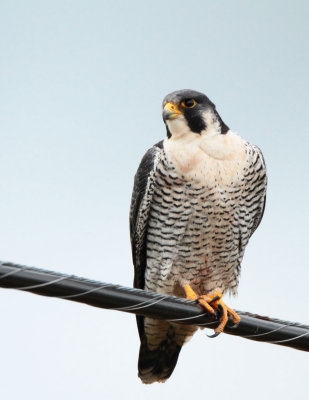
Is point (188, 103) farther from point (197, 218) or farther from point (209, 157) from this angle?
point (197, 218)

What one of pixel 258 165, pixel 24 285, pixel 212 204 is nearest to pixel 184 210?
pixel 212 204

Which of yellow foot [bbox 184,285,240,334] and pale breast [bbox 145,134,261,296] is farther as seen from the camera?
pale breast [bbox 145,134,261,296]

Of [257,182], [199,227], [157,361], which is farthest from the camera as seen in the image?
[157,361]

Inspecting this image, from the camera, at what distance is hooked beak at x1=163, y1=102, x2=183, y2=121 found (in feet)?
20.6

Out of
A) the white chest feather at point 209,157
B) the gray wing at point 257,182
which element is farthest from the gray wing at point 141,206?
the gray wing at point 257,182

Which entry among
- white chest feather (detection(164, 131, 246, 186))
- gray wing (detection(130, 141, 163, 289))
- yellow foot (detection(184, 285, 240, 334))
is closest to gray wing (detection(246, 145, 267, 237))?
white chest feather (detection(164, 131, 246, 186))

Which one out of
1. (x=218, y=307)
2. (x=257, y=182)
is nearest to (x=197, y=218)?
(x=257, y=182)

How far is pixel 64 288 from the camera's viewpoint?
3533 millimetres

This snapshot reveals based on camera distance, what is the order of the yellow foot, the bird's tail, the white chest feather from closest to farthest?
the yellow foot, the white chest feather, the bird's tail

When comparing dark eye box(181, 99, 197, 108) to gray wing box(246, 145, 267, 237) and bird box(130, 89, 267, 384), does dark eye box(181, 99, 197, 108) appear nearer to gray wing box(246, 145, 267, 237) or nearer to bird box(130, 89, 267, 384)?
bird box(130, 89, 267, 384)

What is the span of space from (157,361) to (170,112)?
7.25ft

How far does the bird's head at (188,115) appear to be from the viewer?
6.29 meters

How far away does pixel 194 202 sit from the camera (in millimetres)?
6000

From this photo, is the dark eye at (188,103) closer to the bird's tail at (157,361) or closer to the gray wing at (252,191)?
the gray wing at (252,191)
